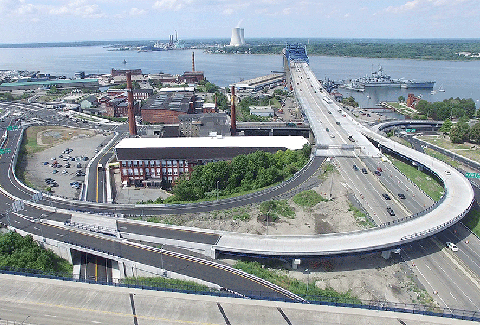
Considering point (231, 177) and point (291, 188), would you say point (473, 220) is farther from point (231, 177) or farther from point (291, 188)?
point (231, 177)

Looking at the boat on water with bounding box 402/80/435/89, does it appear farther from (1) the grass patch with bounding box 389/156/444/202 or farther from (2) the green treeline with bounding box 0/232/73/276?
(2) the green treeline with bounding box 0/232/73/276

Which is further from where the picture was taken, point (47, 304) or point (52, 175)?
point (52, 175)

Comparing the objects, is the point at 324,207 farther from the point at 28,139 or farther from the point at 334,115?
the point at 28,139

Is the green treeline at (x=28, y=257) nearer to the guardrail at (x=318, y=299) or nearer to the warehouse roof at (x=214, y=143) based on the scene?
the guardrail at (x=318, y=299)

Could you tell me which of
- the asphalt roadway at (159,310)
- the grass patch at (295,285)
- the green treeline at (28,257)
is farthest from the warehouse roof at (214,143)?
the asphalt roadway at (159,310)

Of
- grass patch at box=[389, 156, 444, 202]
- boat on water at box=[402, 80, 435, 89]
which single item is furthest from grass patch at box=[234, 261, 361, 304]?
boat on water at box=[402, 80, 435, 89]

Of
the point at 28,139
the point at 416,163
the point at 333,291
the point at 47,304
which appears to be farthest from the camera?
the point at 28,139

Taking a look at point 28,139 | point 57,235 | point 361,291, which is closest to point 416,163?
point 361,291
